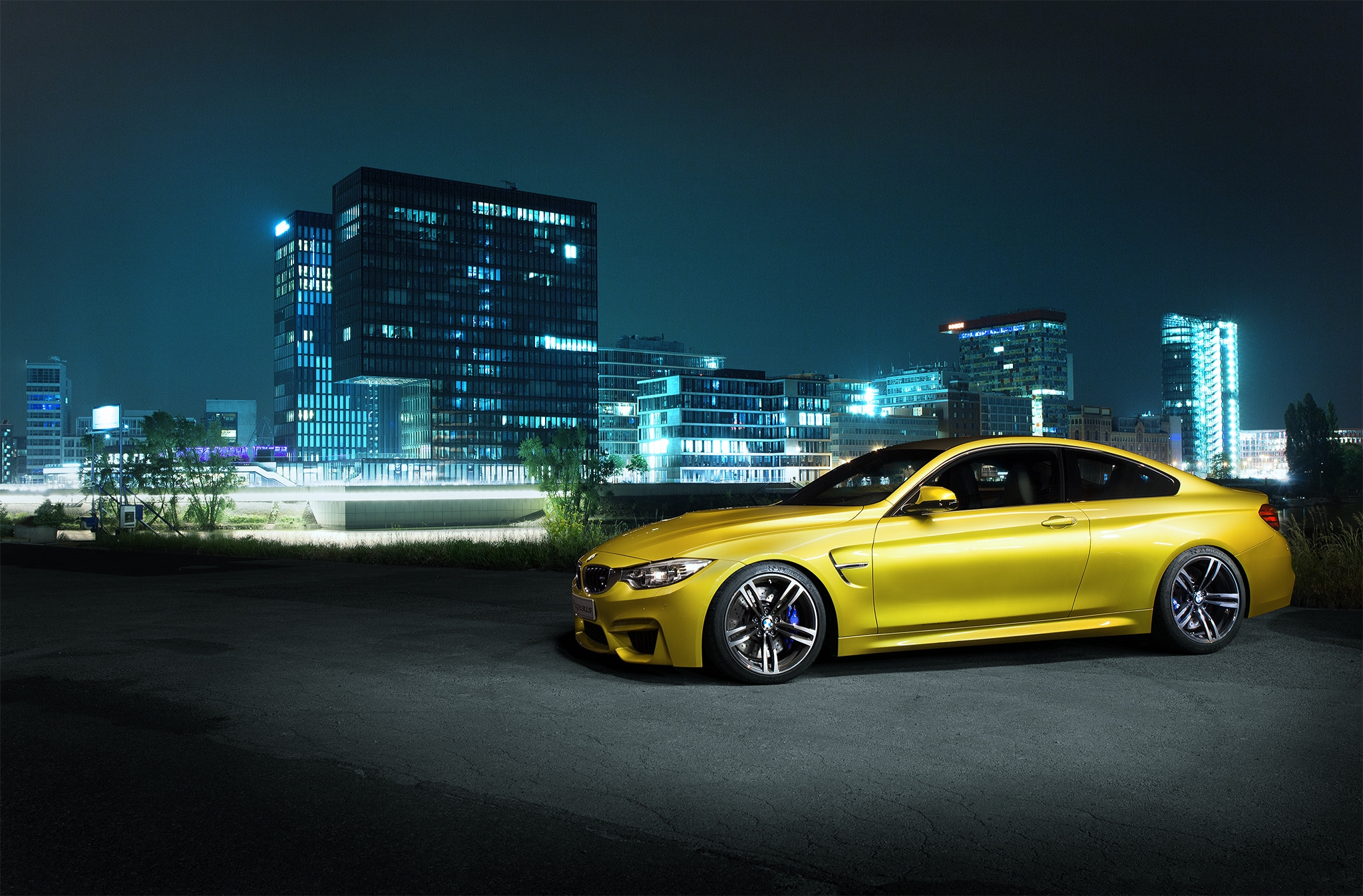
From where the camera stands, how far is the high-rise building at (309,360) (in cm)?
17850

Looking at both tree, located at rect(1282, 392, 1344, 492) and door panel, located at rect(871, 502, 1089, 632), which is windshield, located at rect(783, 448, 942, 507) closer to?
door panel, located at rect(871, 502, 1089, 632)

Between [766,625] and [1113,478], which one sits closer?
[766,625]

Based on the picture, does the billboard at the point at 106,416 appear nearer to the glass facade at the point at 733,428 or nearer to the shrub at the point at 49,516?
the shrub at the point at 49,516

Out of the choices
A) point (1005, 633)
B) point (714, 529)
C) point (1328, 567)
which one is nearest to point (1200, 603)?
point (1005, 633)

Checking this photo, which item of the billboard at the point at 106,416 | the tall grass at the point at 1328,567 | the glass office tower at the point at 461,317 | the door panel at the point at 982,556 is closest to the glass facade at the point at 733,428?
the glass office tower at the point at 461,317

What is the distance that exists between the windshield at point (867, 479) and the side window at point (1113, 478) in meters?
1.02

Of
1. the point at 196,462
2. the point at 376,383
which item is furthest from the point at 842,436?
the point at 196,462

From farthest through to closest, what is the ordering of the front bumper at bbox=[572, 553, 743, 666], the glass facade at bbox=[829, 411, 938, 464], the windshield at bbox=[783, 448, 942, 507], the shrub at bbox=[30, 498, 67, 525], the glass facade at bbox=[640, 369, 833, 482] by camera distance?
the glass facade at bbox=[829, 411, 938, 464], the glass facade at bbox=[640, 369, 833, 482], the shrub at bbox=[30, 498, 67, 525], the windshield at bbox=[783, 448, 942, 507], the front bumper at bbox=[572, 553, 743, 666]

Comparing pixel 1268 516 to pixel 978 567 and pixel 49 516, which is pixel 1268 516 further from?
pixel 49 516

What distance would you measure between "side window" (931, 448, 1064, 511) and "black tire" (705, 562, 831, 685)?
1322 mm

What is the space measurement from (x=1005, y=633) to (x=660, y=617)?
7.51 ft

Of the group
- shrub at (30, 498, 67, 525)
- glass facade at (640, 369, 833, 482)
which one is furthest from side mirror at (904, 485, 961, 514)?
glass facade at (640, 369, 833, 482)

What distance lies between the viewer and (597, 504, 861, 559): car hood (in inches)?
241

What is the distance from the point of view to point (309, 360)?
613 ft
